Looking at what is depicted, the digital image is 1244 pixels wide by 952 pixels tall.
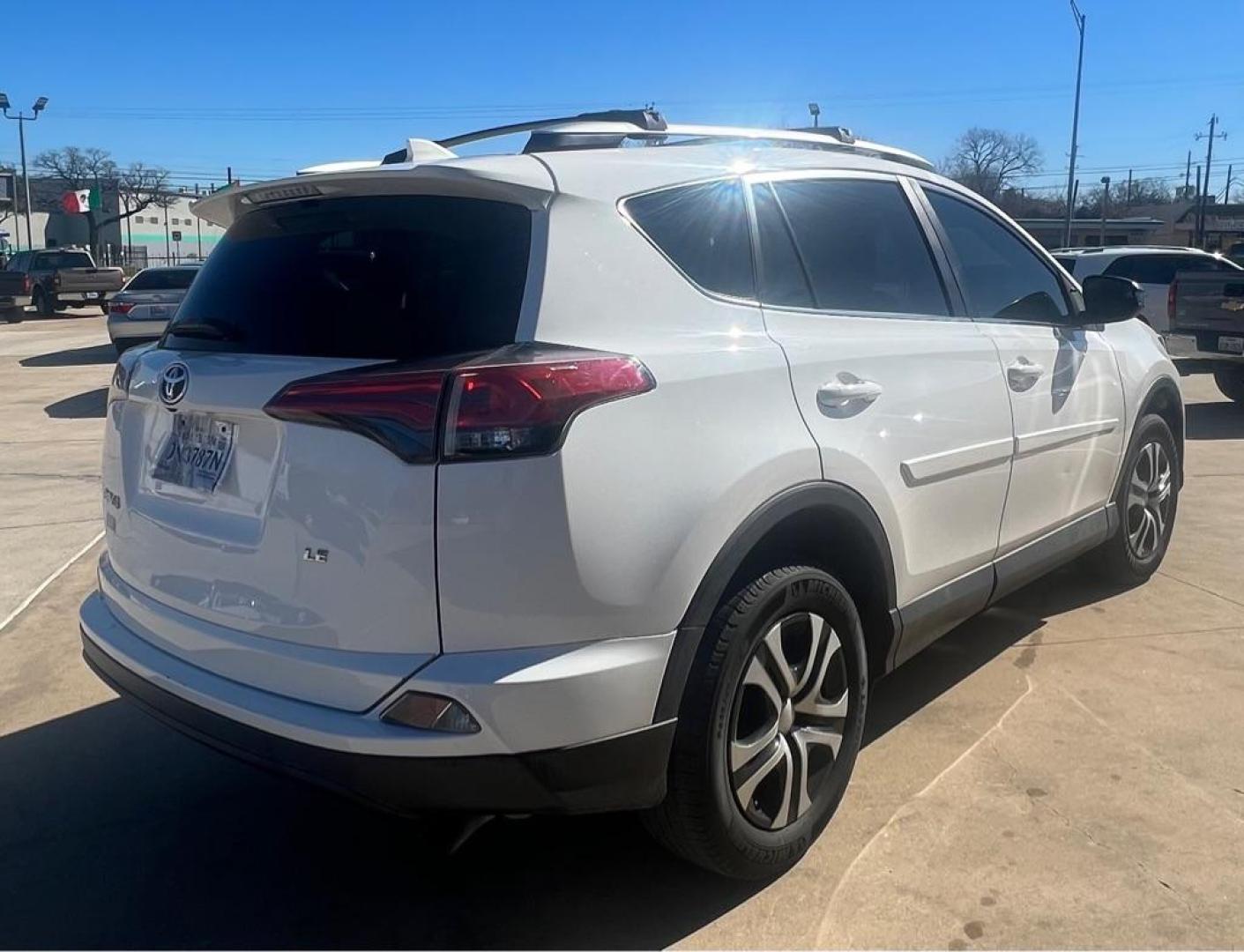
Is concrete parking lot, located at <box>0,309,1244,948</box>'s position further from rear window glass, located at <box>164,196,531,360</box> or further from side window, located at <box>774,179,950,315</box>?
side window, located at <box>774,179,950,315</box>

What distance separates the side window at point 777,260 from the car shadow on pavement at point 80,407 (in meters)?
9.74

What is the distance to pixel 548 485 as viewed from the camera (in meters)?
2.26


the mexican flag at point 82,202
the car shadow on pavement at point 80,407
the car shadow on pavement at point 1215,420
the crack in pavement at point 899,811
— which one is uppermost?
the mexican flag at point 82,202

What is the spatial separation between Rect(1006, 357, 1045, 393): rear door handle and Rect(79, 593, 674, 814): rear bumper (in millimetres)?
2054

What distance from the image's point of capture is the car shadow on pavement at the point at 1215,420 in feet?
33.6

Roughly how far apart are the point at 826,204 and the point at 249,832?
2574 mm

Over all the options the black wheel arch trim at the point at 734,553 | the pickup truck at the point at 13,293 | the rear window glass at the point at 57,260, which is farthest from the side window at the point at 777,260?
the rear window glass at the point at 57,260

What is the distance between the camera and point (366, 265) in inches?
103

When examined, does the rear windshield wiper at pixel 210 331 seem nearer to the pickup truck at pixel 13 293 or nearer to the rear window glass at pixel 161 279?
the rear window glass at pixel 161 279

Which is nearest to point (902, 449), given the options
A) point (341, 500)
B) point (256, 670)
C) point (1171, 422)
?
point (341, 500)

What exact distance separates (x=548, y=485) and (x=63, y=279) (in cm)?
3267

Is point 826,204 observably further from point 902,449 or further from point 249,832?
point 249,832

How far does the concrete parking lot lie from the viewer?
2.75 m

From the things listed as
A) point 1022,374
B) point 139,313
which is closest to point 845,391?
point 1022,374
